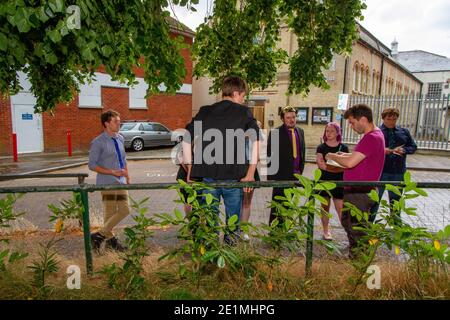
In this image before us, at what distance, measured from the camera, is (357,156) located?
124 inches

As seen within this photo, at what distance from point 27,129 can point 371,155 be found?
50.8 ft

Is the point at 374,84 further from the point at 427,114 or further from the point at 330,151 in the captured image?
the point at 330,151

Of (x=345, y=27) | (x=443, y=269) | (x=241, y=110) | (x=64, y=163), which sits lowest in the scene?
(x=64, y=163)

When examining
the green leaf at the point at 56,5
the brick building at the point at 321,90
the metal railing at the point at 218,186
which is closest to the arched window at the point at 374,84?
the brick building at the point at 321,90

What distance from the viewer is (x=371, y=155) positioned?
3.18 metres

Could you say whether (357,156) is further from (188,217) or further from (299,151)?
(188,217)

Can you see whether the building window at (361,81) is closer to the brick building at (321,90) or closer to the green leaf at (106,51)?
the brick building at (321,90)

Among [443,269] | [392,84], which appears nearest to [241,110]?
[443,269]

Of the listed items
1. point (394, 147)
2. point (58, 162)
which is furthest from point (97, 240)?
point (58, 162)

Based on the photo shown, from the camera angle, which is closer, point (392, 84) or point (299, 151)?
point (299, 151)
